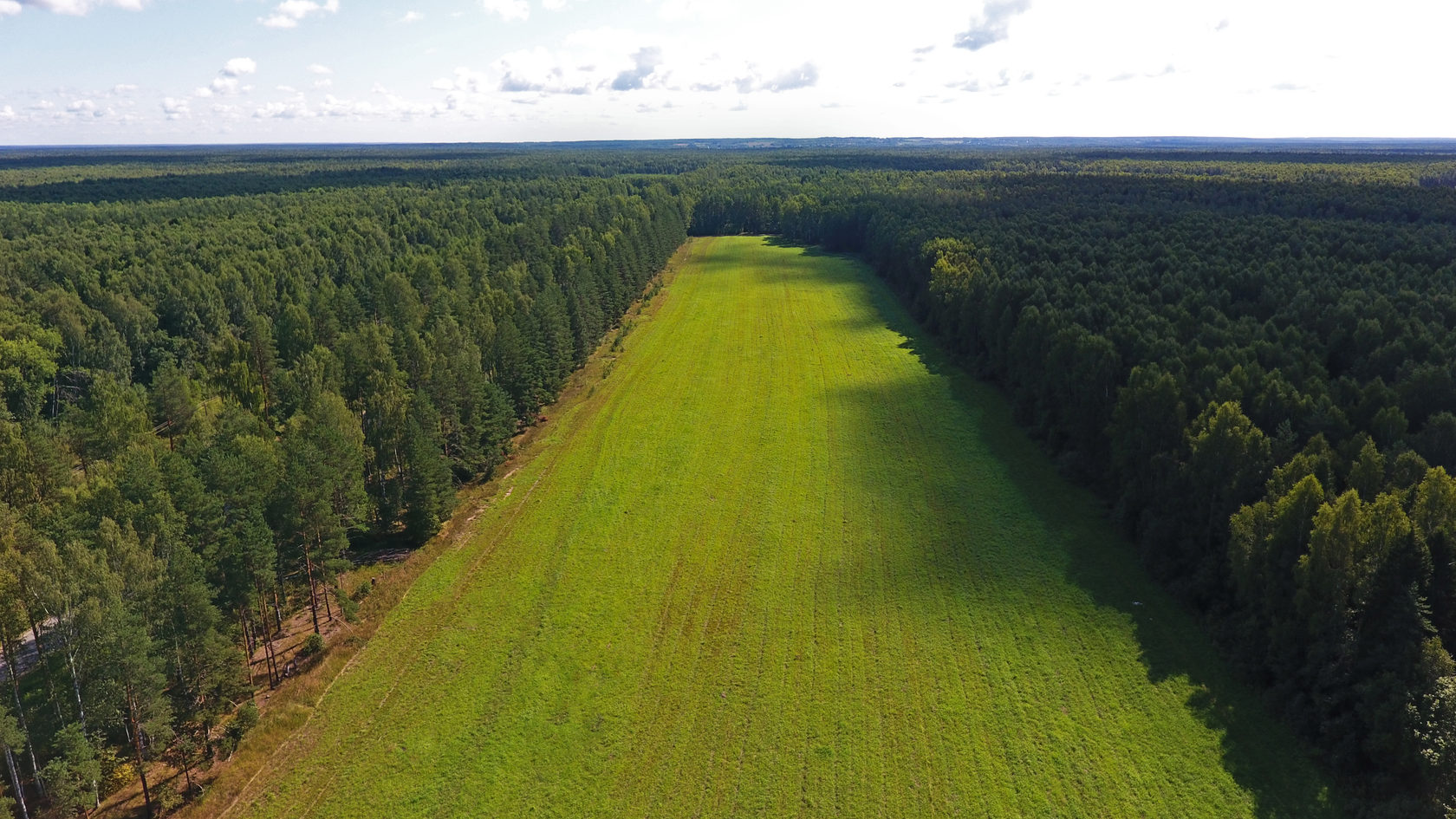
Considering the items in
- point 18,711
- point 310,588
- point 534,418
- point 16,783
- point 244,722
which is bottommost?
point 244,722

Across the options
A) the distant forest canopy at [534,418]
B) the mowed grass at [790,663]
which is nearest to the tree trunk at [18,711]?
the distant forest canopy at [534,418]

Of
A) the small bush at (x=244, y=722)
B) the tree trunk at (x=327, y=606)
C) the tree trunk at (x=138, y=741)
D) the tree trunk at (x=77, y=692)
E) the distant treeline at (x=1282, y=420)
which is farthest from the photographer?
the tree trunk at (x=327, y=606)

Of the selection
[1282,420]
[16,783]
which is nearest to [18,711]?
[16,783]

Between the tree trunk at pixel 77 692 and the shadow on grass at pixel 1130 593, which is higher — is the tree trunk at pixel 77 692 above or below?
above

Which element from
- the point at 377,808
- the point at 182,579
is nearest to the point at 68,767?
the point at 182,579

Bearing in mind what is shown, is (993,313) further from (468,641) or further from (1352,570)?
(468,641)

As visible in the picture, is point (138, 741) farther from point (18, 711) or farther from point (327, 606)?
point (327, 606)

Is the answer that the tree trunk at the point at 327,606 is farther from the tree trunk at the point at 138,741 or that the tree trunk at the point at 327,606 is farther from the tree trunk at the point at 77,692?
the tree trunk at the point at 77,692
